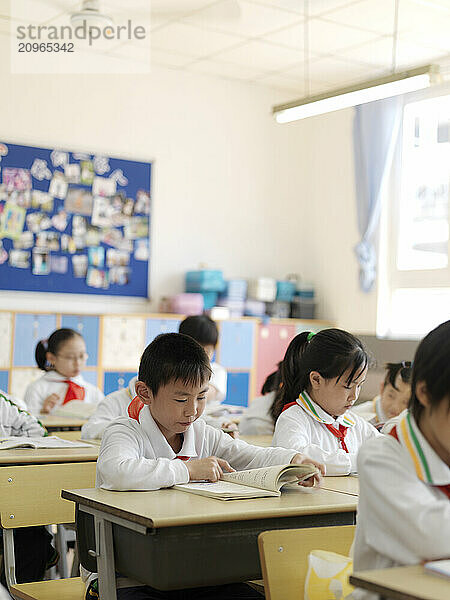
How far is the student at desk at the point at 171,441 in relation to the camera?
2.13 metres

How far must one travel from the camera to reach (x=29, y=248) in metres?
6.46

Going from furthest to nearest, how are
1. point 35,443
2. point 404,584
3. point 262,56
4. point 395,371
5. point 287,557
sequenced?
point 262,56
point 395,371
point 35,443
point 287,557
point 404,584

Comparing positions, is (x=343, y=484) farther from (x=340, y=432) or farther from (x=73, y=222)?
(x=73, y=222)

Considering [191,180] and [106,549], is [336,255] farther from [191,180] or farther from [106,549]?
[106,549]

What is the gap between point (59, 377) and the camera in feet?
16.3

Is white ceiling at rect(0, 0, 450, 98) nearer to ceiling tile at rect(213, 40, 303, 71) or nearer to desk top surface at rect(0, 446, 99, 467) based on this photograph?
ceiling tile at rect(213, 40, 303, 71)

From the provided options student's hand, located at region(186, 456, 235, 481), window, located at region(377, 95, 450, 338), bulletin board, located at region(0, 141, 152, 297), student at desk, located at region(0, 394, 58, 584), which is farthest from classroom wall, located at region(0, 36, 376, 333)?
student's hand, located at region(186, 456, 235, 481)

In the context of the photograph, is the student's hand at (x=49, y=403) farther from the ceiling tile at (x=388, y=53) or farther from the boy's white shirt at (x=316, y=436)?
the ceiling tile at (x=388, y=53)

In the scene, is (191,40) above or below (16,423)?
above

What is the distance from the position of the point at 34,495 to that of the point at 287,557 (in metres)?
0.93

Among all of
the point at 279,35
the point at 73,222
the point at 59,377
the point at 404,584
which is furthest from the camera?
the point at 73,222

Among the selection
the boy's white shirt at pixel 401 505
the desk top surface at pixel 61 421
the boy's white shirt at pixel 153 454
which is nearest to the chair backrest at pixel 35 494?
the boy's white shirt at pixel 153 454

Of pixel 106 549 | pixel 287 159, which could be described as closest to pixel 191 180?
pixel 287 159

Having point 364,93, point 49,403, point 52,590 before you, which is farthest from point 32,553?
point 364,93
